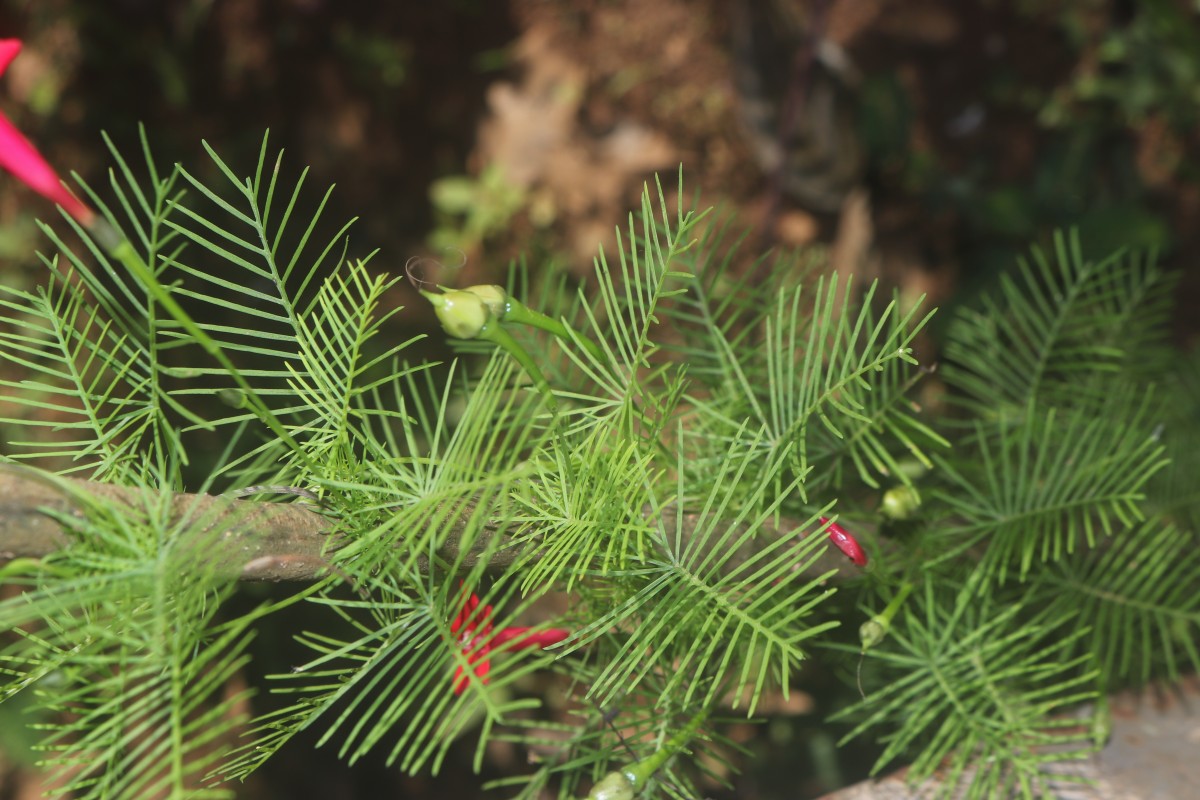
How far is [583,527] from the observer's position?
0.43 meters

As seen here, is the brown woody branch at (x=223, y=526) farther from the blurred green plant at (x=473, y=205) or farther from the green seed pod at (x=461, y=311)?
the blurred green plant at (x=473, y=205)

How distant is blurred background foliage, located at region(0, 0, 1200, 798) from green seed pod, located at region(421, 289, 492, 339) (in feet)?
3.45

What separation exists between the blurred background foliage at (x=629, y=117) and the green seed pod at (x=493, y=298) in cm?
104

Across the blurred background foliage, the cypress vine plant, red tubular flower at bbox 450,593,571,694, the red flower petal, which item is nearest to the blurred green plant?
the blurred background foliage

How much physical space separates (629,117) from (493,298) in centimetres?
126

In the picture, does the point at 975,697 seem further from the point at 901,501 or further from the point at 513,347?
the point at 513,347

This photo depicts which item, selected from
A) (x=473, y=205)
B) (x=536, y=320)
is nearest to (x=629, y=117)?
(x=473, y=205)

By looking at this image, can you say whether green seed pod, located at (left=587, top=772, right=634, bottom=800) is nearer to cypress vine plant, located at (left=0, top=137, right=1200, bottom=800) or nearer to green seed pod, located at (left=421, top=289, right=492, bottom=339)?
cypress vine plant, located at (left=0, top=137, right=1200, bottom=800)

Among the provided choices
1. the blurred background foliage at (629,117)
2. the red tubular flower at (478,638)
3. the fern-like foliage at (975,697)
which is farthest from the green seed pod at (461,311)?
the blurred background foliage at (629,117)

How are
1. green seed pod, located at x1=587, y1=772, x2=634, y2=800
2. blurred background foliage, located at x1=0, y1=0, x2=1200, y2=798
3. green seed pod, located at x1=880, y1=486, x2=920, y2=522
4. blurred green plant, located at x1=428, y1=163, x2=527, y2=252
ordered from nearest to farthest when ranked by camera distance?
green seed pod, located at x1=587, y1=772, x2=634, y2=800, green seed pod, located at x1=880, y1=486, x2=920, y2=522, blurred background foliage, located at x1=0, y1=0, x2=1200, y2=798, blurred green plant, located at x1=428, y1=163, x2=527, y2=252

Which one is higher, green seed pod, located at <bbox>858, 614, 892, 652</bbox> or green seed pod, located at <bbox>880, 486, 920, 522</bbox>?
green seed pod, located at <bbox>880, 486, 920, 522</bbox>

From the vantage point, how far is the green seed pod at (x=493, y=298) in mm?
394

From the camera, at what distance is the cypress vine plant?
37 centimetres

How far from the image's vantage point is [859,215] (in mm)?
1504
